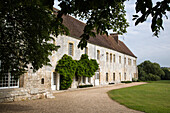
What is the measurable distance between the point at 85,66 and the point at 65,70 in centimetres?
356

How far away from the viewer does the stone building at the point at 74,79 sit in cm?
1005

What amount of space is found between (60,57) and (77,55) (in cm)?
285

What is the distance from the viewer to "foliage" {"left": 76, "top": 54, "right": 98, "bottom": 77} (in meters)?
18.4

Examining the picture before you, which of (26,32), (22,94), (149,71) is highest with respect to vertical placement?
(26,32)

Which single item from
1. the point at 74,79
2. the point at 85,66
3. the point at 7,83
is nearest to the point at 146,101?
the point at 7,83

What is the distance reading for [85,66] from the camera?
1928 centimetres

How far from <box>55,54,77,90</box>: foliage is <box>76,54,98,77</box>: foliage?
151 centimetres

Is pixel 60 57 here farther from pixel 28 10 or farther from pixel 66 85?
pixel 28 10

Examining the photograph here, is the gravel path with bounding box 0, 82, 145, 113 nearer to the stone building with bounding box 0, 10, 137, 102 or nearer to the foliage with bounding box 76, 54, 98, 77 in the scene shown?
the stone building with bounding box 0, 10, 137, 102

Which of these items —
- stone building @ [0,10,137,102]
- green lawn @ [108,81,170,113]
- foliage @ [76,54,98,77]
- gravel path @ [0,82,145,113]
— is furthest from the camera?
foliage @ [76,54,98,77]

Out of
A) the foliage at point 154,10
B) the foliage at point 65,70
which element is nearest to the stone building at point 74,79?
Result: the foliage at point 65,70

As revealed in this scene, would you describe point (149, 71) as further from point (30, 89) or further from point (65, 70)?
point (30, 89)

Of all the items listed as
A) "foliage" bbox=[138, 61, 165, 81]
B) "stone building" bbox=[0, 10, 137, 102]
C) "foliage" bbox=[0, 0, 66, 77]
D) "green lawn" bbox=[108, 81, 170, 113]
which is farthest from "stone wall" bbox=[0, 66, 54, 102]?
"foliage" bbox=[138, 61, 165, 81]

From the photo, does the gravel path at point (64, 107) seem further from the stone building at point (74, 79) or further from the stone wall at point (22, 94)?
the stone building at point (74, 79)
